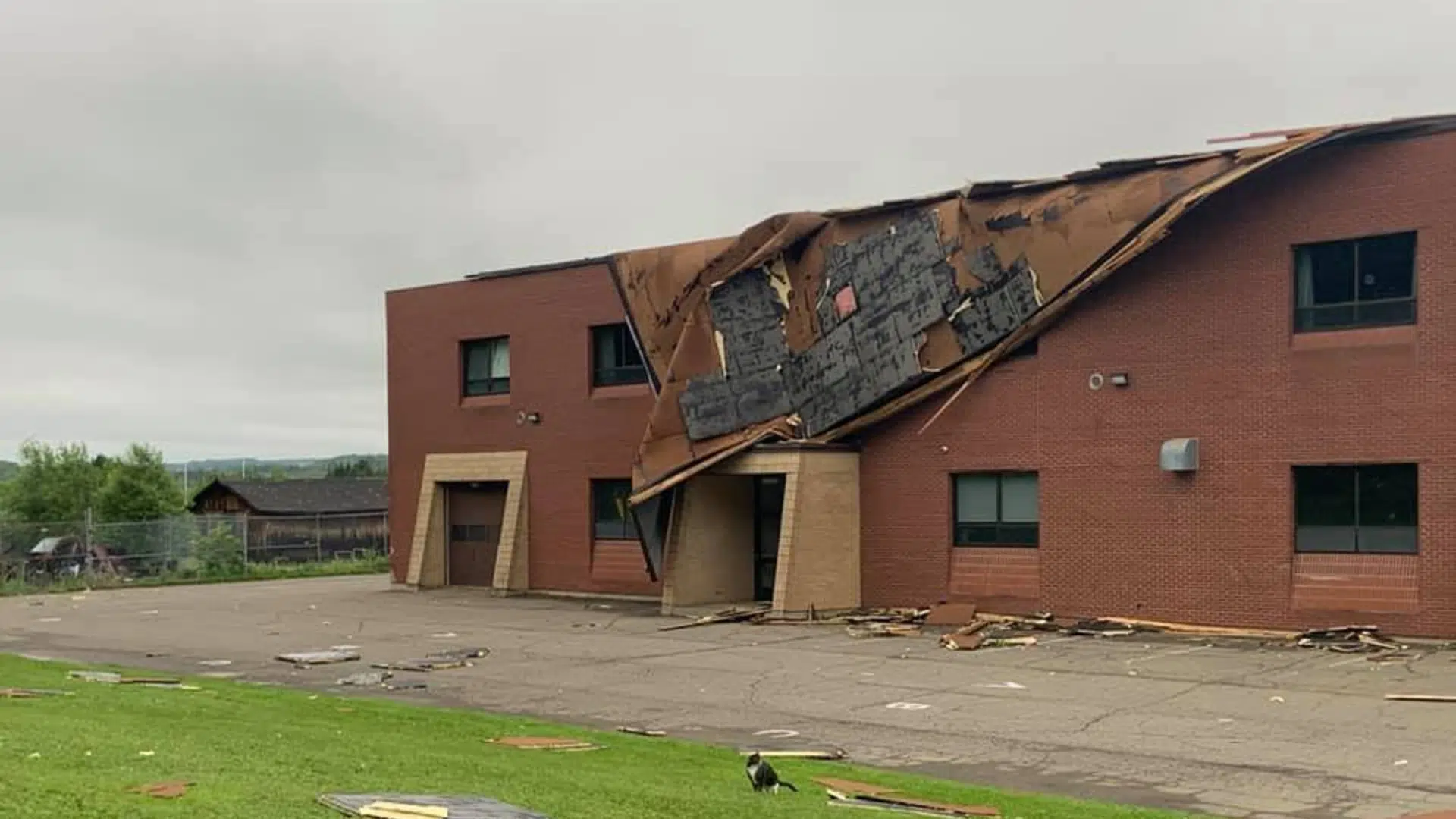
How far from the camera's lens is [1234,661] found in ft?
68.1

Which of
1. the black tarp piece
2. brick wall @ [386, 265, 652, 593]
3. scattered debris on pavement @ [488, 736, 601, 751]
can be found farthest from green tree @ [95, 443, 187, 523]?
scattered debris on pavement @ [488, 736, 601, 751]

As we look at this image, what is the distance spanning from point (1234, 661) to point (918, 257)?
10.8 metres

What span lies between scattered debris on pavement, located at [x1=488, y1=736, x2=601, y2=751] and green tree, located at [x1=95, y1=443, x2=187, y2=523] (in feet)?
193

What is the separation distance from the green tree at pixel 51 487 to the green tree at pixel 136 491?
0.76 meters

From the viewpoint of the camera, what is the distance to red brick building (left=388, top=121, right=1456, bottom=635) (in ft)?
73.6

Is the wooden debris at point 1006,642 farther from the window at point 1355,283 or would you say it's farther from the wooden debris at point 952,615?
the window at point 1355,283

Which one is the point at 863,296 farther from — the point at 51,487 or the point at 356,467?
the point at 356,467

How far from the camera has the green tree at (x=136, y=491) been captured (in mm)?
67688

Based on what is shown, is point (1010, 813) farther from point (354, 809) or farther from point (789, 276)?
point (789, 276)

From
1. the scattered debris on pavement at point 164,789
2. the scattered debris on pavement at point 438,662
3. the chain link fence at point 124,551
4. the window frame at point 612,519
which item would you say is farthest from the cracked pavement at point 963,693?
the chain link fence at point 124,551

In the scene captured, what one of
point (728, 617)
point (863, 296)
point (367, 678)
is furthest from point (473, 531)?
point (367, 678)

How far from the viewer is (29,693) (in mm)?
15258

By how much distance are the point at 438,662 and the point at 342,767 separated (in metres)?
12.8

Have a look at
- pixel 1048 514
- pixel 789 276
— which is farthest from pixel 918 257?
pixel 1048 514
